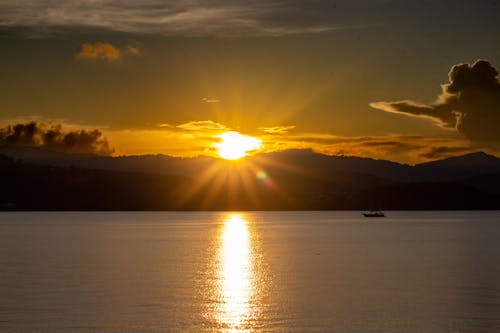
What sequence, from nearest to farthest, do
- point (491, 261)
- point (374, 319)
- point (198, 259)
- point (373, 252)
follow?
point (374, 319) → point (491, 261) → point (198, 259) → point (373, 252)

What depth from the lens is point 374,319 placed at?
185 feet

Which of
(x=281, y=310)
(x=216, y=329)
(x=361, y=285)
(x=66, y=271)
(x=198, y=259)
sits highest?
(x=198, y=259)

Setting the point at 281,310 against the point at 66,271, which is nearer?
the point at 281,310

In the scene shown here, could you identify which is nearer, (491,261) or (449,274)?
(449,274)

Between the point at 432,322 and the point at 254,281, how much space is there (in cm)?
3289

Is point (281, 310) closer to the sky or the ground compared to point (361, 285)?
closer to the ground

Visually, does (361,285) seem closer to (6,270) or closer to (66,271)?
(66,271)

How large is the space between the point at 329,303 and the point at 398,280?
21.4m

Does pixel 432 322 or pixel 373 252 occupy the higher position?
pixel 373 252

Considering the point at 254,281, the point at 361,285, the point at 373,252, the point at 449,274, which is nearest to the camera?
the point at 361,285

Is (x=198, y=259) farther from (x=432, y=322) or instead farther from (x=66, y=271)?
(x=432, y=322)

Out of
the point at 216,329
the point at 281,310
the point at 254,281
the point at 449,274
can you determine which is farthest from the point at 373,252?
the point at 216,329

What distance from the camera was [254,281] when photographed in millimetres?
84938

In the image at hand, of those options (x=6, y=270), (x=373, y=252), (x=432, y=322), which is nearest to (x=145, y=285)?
(x=6, y=270)
